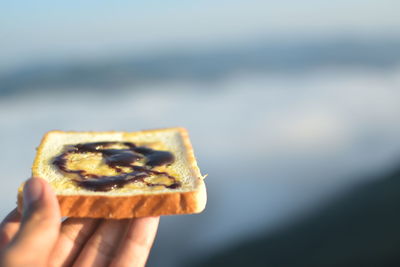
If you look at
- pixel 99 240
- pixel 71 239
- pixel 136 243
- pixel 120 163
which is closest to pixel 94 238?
pixel 99 240

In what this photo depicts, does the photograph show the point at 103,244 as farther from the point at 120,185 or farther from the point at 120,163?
the point at 120,163

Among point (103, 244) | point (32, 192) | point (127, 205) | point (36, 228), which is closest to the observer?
point (36, 228)

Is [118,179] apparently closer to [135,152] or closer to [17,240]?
[135,152]

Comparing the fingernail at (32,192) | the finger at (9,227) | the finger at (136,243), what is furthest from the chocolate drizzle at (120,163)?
the fingernail at (32,192)

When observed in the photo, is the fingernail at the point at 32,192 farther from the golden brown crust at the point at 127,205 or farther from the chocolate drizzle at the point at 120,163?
the chocolate drizzle at the point at 120,163

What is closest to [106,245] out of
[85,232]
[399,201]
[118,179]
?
[85,232]

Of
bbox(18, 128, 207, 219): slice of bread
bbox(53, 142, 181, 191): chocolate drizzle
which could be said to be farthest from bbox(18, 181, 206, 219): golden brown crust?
bbox(53, 142, 181, 191): chocolate drizzle

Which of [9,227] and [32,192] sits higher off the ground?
[32,192]
